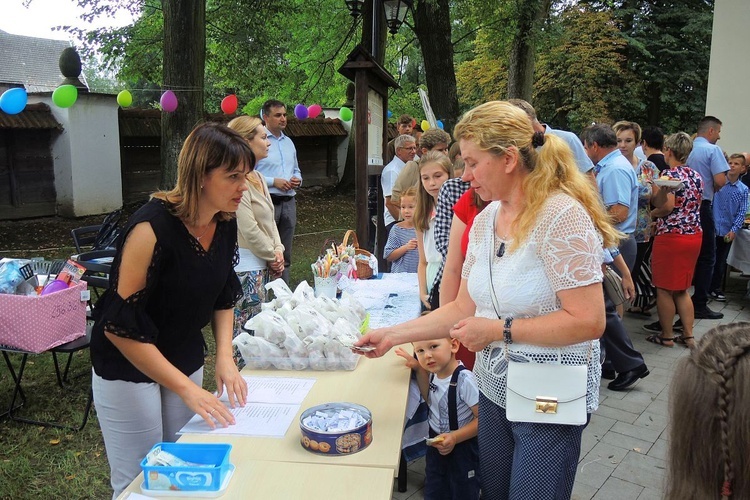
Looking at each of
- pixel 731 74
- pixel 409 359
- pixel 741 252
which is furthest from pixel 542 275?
pixel 731 74

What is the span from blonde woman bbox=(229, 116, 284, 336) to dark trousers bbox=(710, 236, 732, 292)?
5.69 m

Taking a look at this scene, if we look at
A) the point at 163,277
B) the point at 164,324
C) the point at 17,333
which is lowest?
the point at 17,333

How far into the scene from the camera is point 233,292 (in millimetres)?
2238

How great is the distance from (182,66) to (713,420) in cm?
801

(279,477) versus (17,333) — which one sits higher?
(279,477)

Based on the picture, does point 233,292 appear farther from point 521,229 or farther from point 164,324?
point 521,229

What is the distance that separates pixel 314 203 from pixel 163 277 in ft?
35.3

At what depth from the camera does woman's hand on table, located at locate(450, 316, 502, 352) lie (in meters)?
1.76

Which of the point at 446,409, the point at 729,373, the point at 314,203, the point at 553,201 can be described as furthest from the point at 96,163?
the point at 729,373

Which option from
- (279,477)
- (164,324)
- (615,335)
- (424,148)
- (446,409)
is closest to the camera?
(279,477)

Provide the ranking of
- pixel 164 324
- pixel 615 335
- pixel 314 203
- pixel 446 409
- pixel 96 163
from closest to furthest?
pixel 164 324, pixel 446 409, pixel 615 335, pixel 96 163, pixel 314 203

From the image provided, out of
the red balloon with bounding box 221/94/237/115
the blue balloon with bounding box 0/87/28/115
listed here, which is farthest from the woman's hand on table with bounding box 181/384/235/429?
the red balloon with bounding box 221/94/237/115

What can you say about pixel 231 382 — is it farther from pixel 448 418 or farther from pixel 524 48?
pixel 524 48

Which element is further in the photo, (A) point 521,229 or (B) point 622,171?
(B) point 622,171
